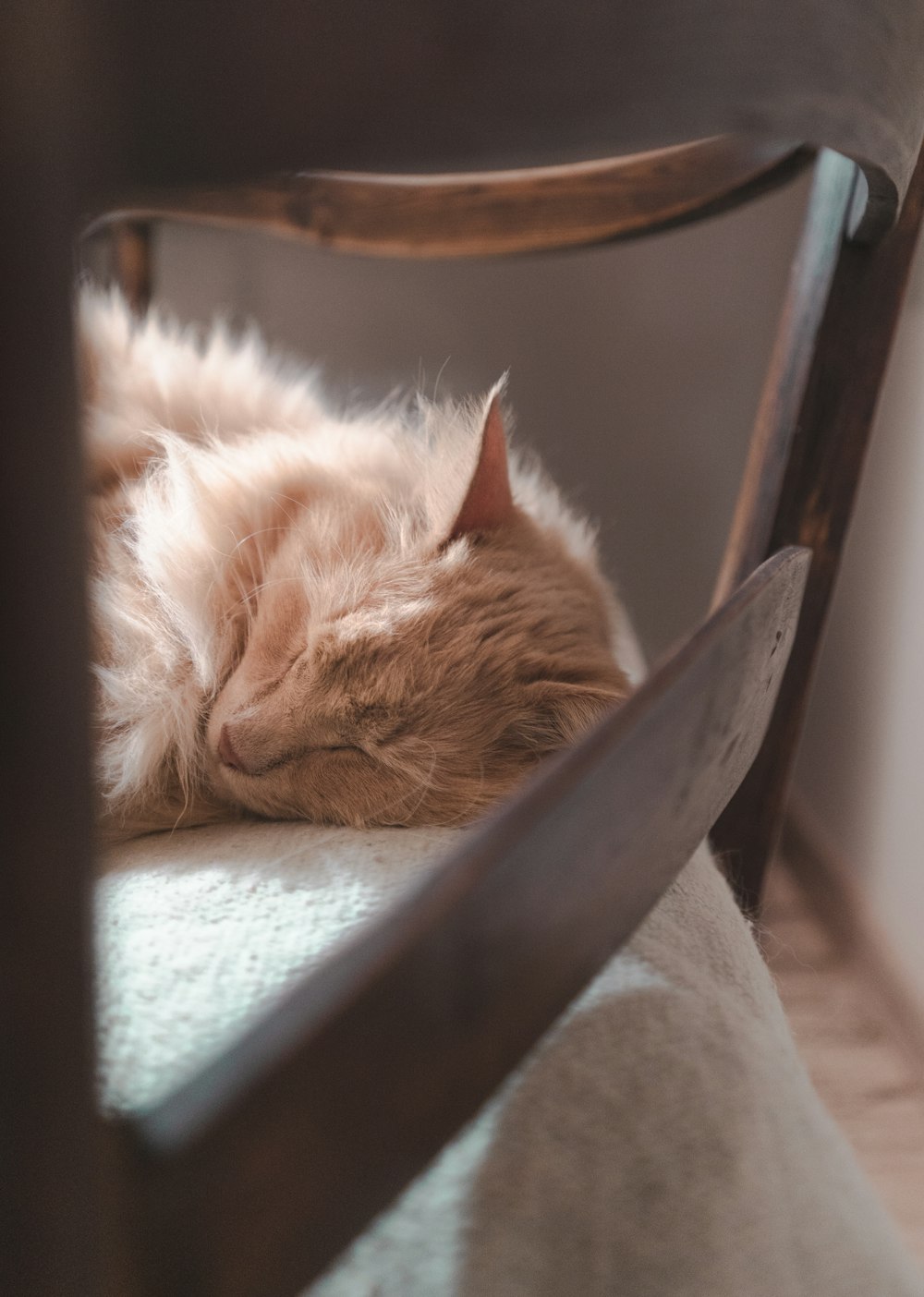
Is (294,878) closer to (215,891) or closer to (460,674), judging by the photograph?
(215,891)

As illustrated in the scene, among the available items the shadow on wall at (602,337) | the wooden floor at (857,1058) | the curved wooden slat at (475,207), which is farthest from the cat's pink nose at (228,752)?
the shadow on wall at (602,337)

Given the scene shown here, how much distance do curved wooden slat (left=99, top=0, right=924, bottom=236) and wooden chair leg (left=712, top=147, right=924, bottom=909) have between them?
23.9 inches

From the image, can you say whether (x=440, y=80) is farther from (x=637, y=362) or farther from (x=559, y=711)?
(x=637, y=362)

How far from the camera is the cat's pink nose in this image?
0.79 meters

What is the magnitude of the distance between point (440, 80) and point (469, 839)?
0.29 metres

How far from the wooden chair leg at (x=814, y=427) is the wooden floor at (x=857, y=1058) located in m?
0.23

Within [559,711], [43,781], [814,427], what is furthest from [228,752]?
[814,427]

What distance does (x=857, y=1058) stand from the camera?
1.56 metres

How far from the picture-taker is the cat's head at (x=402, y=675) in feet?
2.58

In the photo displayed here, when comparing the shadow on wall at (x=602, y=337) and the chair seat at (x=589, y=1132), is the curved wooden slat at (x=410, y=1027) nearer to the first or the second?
the chair seat at (x=589, y=1132)

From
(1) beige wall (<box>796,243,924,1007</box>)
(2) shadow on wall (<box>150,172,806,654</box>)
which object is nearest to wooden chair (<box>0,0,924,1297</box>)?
(1) beige wall (<box>796,243,924,1007</box>)

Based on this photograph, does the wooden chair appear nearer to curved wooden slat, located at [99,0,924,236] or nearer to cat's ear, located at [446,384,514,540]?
curved wooden slat, located at [99,0,924,236]

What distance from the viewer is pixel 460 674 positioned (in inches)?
32.2

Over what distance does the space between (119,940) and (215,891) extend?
2.9 inches
